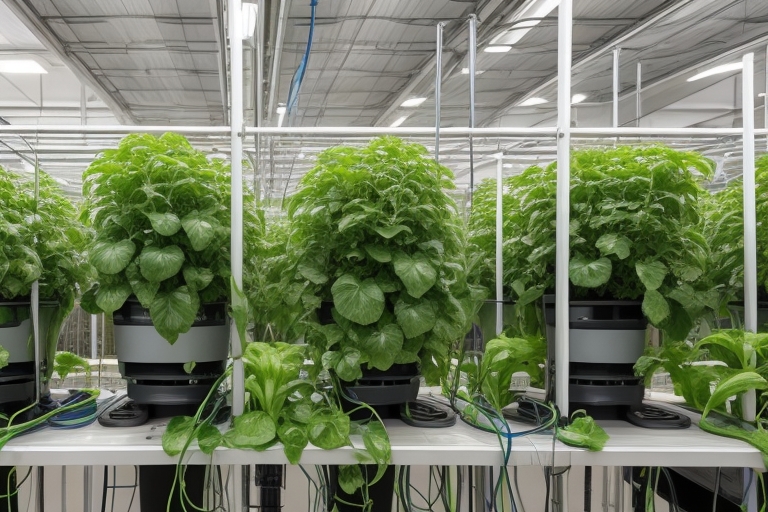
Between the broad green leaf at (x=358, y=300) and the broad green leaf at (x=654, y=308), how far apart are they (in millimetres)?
493

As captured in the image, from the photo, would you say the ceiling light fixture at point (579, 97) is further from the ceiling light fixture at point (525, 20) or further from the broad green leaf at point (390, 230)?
the broad green leaf at point (390, 230)

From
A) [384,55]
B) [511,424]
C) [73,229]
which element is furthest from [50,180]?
[384,55]

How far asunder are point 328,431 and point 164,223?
45 centimetres

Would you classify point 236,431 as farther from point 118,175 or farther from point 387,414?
point 118,175

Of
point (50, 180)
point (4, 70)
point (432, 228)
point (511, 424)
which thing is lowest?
point (511, 424)

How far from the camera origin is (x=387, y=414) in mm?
1145

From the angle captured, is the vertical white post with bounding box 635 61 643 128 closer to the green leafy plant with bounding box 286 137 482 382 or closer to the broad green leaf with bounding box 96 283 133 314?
the green leafy plant with bounding box 286 137 482 382

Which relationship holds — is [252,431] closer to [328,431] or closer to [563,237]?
[328,431]

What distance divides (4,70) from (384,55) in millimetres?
2665

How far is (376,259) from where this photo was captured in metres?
1.00

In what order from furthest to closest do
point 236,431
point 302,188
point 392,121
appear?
point 392,121 < point 302,188 < point 236,431

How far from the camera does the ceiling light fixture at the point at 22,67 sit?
3501 millimetres

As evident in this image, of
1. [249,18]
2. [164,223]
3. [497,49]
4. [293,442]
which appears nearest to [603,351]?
[293,442]

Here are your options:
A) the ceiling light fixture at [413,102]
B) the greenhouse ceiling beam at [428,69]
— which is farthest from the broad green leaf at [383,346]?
the ceiling light fixture at [413,102]
